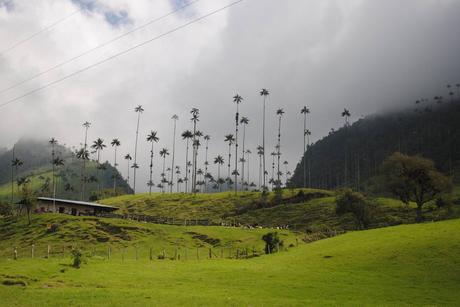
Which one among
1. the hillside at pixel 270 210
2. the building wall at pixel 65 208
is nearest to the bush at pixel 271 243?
the hillside at pixel 270 210

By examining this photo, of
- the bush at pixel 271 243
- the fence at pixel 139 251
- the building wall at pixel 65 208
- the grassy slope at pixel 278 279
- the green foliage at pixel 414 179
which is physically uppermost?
the green foliage at pixel 414 179

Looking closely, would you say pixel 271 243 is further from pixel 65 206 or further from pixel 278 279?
pixel 65 206

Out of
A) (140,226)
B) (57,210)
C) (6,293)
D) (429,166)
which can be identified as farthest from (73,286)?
(57,210)

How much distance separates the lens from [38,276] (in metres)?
44.6

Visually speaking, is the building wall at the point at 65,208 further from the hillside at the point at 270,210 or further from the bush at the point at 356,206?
the bush at the point at 356,206

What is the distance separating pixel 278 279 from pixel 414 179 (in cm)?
6915

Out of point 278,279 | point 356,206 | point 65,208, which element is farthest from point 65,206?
point 278,279

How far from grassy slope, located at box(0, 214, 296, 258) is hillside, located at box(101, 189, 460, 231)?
16676mm

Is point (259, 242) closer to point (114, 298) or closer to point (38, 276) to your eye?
point (38, 276)

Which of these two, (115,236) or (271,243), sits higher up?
(271,243)

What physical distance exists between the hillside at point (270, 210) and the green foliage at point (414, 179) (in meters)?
8.57

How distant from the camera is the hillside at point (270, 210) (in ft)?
411

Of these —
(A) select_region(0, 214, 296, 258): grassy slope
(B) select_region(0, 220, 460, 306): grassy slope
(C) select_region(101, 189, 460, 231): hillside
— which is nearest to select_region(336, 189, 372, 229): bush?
(C) select_region(101, 189, 460, 231): hillside

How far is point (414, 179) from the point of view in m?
103
